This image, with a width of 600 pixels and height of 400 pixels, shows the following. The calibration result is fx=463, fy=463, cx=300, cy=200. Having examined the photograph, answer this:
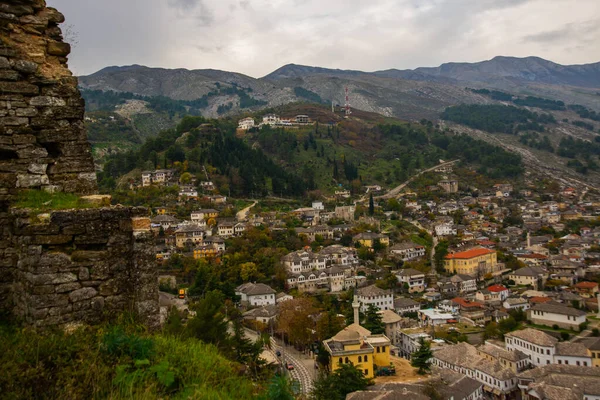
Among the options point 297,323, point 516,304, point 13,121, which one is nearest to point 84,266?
point 13,121

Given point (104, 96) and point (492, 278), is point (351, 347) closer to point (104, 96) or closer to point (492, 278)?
point (492, 278)

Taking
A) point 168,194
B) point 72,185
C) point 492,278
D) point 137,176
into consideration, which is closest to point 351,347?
point 72,185

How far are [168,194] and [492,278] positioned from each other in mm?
33235

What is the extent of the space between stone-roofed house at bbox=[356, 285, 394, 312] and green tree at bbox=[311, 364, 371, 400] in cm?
1457

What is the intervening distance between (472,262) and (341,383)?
28.5 metres

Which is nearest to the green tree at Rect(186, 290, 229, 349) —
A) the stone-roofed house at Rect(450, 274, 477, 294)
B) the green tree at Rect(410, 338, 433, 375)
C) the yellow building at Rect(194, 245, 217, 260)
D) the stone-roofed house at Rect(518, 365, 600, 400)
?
the green tree at Rect(410, 338, 433, 375)

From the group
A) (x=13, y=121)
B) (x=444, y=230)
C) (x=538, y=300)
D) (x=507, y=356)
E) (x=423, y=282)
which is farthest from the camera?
(x=444, y=230)

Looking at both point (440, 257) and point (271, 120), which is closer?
point (440, 257)

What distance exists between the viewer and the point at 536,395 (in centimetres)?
2008

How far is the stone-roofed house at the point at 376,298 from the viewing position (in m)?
33.4

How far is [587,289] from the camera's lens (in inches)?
1454

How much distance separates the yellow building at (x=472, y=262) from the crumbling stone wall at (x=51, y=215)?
138 feet

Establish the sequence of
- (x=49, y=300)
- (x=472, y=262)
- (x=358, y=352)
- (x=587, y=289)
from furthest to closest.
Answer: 1. (x=472, y=262)
2. (x=587, y=289)
3. (x=358, y=352)
4. (x=49, y=300)

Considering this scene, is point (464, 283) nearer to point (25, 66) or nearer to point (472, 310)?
point (472, 310)
